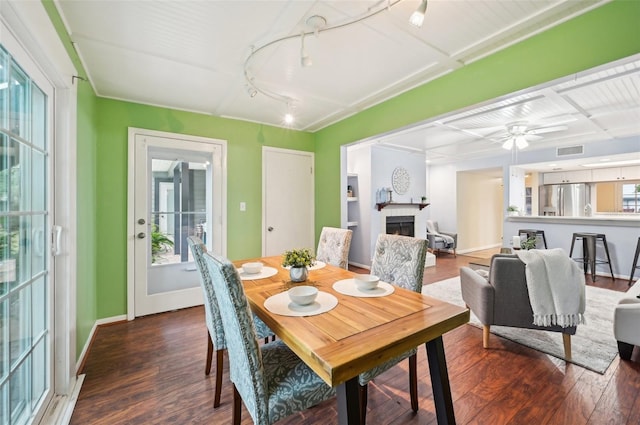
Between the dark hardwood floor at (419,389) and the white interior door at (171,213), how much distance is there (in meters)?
0.71

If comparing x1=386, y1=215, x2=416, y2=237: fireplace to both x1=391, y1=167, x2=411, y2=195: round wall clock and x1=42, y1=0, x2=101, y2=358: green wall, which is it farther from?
x1=42, y1=0, x2=101, y2=358: green wall

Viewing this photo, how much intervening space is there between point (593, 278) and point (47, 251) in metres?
6.73

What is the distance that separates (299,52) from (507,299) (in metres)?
2.59

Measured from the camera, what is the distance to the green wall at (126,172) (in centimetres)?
280

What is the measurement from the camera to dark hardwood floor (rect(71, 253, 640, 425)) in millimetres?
1549

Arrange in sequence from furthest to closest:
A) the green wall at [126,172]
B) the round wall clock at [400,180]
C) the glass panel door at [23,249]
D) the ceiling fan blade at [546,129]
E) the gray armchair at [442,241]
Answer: the gray armchair at [442,241], the round wall clock at [400,180], the ceiling fan blade at [546,129], the green wall at [126,172], the glass panel door at [23,249]

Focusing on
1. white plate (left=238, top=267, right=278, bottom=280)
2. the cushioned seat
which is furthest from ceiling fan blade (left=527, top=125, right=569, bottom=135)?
white plate (left=238, top=267, right=278, bottom=280)

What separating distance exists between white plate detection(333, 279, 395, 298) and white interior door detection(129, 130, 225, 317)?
2.25 m

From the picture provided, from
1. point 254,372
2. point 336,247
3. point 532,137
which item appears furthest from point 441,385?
point 532,137

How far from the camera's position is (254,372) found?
1.05 meters

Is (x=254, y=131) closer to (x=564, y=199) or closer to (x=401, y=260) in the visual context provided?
(x=401, y=260)

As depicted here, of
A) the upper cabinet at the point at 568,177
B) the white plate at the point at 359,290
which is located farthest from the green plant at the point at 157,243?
the upper cabinet at the point at 568,177

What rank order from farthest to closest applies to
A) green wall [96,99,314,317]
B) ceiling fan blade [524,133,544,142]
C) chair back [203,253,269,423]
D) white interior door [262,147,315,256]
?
ceiling fan blade [524,133,544,142]
white interior door [262,147,315,256]
green wall [96,99,314,317]
chair back [203,253,269,423]

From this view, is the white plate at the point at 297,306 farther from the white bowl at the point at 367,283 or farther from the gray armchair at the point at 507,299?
the gray armchair at the point at 507,299
